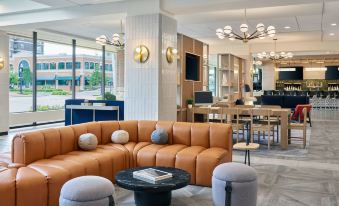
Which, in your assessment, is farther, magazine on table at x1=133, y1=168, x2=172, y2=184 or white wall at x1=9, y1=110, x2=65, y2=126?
white wall at x1=9, y1=110, x2=65, y2=126

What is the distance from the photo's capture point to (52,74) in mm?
12906

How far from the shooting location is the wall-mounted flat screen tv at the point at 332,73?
21.7 m

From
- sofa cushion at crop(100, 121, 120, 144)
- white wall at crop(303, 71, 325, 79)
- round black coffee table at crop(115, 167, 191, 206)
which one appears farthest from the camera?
white wall at crop(303, 71, 325, 79)

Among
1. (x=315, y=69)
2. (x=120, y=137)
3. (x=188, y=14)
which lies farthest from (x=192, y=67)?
(x=315, y=69)

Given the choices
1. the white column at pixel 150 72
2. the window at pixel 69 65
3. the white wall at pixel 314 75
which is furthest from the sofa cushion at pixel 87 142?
the white wall at pixel 314 75

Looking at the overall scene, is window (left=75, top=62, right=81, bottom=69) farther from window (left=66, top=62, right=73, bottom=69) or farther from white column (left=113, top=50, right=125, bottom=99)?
white column (left=113, top=50, right=125, bottom=99)

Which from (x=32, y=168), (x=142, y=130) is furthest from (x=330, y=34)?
(x=32, y=168)

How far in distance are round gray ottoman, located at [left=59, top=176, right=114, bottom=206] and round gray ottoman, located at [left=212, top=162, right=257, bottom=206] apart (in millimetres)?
1250

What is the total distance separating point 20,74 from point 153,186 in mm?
9613

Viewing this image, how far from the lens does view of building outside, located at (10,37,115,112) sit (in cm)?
1141

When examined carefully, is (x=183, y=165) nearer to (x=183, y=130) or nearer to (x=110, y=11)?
(x=183, y=130)

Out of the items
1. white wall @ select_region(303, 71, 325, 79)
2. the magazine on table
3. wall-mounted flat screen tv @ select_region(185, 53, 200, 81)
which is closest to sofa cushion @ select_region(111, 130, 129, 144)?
the magazine on table

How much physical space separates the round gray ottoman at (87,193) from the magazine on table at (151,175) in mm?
587

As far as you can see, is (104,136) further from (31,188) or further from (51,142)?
(31,188)
